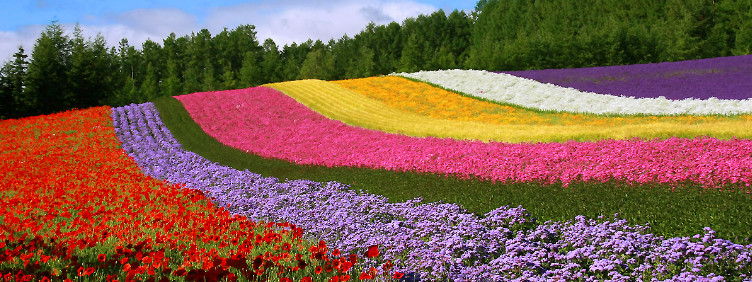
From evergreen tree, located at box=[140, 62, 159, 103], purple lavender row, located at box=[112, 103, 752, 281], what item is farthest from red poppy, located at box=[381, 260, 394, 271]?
evergreen tree, located at box=[140, 62, 159, 103]

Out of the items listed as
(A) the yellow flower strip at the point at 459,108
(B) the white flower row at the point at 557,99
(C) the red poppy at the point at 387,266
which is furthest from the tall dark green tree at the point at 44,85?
(C) the red poppy at the point at 387,266

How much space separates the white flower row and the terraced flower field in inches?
11.9

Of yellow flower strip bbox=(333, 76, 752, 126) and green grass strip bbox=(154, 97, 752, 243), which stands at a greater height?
yellow flower strip bbox=(333, 76, 752, 126)

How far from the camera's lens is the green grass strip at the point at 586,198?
26.6 feet

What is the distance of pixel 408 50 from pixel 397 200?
182 ft

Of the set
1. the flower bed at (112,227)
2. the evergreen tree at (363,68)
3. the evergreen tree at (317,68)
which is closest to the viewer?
the flower bed at (112,227)

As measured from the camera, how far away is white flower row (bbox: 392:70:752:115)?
25625mm

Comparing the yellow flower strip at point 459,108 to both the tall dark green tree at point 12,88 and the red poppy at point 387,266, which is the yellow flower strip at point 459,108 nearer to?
the red poppy at point 387,266

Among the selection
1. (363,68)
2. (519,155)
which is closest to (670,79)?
(519,155)

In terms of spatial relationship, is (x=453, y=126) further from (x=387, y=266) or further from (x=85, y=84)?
(x=85, y=84)

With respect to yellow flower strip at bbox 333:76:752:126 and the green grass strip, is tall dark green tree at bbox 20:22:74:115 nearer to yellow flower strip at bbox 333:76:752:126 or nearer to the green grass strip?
yellow flower strip at bbox 333:76:752:126

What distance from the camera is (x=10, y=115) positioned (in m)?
40.8

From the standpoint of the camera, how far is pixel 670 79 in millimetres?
33250

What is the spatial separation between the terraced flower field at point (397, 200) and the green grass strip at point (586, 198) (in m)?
0.04
